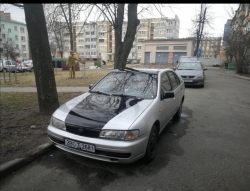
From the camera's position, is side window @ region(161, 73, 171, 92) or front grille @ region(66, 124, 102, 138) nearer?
front grille @ region(66, 124, 102, 138)

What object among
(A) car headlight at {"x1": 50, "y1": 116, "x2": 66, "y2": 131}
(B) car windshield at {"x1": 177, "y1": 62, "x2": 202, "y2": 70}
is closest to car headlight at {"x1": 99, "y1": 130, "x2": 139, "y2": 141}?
(A) car headlight at {"x1": 50, "y1": 116, "x2": 66, "y2": 131}

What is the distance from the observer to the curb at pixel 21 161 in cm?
287

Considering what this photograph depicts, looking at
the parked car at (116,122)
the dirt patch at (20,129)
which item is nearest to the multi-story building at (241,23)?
the parked car at (116,122)

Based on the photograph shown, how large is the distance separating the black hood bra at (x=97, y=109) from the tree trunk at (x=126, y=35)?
16.4ft

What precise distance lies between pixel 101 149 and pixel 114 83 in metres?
1.83

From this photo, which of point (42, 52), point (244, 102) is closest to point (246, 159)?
point (42, 52)

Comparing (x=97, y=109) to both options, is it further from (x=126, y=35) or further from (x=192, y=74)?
(x=192, y=74)

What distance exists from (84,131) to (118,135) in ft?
1.73

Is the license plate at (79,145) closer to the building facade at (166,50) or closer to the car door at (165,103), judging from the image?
the car door at (165,103)

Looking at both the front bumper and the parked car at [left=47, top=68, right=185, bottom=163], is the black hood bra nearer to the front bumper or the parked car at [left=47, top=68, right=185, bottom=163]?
the parked car at [left=47, top=68, right=185, bottom=163]

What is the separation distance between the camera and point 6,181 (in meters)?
2.76

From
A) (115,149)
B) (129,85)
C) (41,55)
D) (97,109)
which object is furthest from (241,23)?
(115,149)

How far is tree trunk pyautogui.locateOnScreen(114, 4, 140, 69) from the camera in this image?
7939mm

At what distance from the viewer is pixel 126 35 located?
829cm
